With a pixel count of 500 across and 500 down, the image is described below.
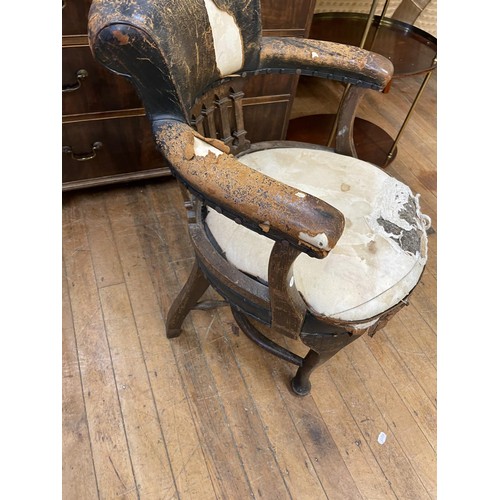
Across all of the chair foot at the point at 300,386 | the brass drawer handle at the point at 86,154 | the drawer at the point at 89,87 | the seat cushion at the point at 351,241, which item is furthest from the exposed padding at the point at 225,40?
the chair foot at the point at 300,386

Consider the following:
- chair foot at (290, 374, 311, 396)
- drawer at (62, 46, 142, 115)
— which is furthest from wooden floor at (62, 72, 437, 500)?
drawer at (62, 46, 142, 115)

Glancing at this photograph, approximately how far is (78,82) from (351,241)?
1018 millimetres

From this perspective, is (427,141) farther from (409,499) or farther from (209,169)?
(209,169)

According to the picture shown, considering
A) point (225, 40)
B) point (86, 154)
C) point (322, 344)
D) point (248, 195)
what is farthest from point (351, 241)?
point (86, 154)

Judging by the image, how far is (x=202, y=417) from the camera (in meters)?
1.27

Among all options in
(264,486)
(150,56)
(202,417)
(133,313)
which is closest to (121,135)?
(133,313)

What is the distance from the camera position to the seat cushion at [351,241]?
91 cm

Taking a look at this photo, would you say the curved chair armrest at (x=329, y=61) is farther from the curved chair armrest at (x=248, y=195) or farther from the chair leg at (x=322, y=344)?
the chair leg at (x=322, y=344)

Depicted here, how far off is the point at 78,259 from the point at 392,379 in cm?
120

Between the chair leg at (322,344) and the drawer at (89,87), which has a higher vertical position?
the drawer at (89,87)

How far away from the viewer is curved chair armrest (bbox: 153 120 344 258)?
652mm

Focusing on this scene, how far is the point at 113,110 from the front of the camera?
1.49 m

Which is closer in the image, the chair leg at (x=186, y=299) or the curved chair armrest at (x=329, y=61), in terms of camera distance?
the curved chair armrest at (x=329, y=61)

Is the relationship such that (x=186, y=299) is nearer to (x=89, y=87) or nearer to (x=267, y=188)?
(x=267, y=188)
